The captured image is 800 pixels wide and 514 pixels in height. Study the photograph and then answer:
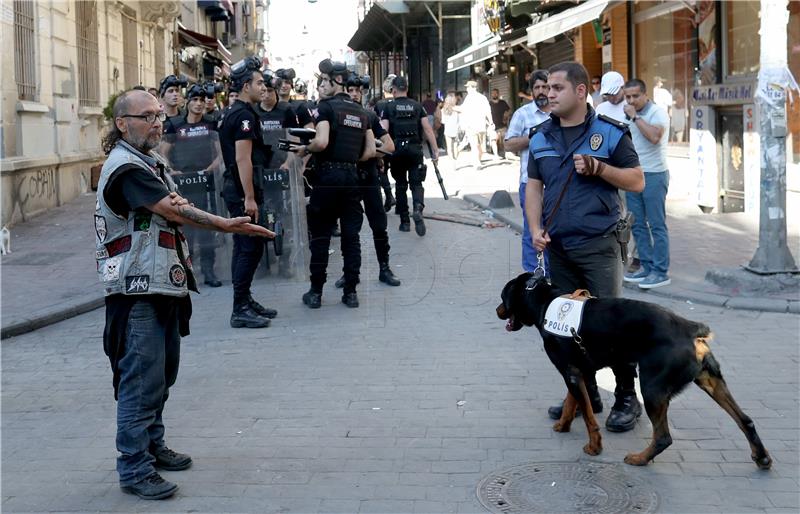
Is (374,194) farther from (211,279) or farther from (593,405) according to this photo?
(593,405)

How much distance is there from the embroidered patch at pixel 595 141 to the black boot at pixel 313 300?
13.0ft

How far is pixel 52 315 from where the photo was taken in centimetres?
809

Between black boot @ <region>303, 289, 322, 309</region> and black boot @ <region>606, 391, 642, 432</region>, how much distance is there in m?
3.76

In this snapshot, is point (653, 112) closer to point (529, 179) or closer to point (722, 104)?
point (529, 179)

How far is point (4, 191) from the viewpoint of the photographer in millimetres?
12609

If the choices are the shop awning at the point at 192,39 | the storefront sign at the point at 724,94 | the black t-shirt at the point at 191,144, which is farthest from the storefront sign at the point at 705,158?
the shop awning at the point at 192,39

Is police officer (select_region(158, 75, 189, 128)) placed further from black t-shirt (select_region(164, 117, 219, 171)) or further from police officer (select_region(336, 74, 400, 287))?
police officer (select_region(336, 74, 400, 287))

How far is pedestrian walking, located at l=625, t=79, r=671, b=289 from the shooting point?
26.8 feet

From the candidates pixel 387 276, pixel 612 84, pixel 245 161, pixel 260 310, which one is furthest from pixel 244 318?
pixel 612 84

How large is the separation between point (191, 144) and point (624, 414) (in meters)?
6.02

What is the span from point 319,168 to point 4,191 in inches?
257

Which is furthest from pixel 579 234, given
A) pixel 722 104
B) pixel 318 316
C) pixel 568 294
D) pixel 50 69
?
pixel 50 69

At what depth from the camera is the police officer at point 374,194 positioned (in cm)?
862

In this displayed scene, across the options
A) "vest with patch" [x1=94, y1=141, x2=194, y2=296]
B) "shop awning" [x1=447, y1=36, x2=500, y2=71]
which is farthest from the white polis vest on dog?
"shop awning" [x1=447, y1=36, x2=500, y2=71]
